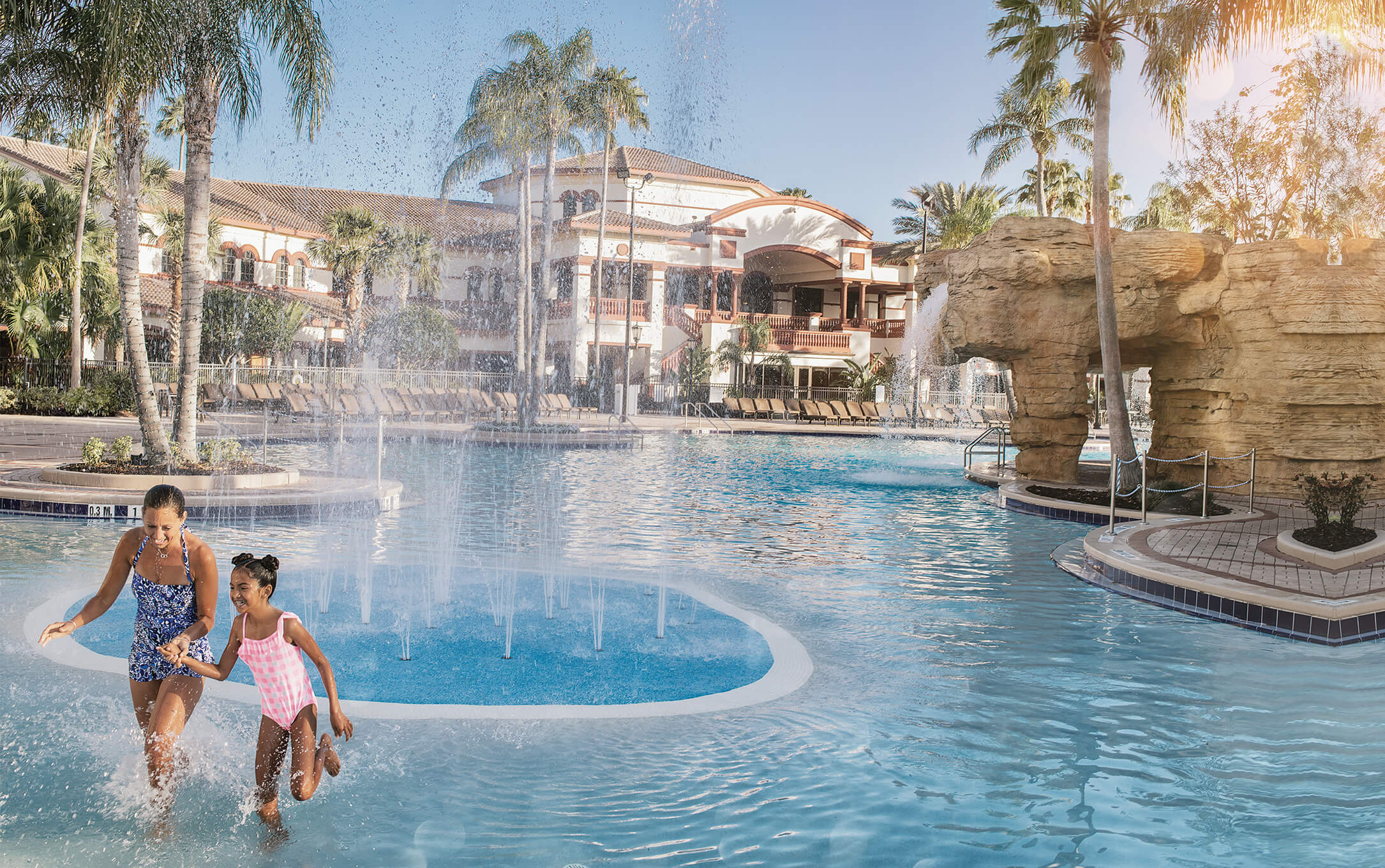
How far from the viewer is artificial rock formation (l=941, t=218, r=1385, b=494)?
1441cm

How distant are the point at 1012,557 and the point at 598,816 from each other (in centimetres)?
811

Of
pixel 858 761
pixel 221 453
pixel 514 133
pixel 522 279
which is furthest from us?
pixel 514 133

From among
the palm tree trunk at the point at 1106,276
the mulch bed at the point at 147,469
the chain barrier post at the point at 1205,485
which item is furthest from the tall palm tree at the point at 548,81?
the chain barrier post at the point at 1205,485

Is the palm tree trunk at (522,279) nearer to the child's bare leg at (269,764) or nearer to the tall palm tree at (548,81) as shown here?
the tall palm tree at (548,81)

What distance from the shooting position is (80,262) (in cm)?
2800

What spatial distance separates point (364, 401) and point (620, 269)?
44.5 feet

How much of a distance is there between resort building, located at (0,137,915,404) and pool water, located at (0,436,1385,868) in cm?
3502

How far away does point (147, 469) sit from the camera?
13672mm

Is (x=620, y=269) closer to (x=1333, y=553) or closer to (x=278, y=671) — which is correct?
(x=1333, y=553)

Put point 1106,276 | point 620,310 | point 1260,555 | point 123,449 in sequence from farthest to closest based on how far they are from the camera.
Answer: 1. point 620,310
2. point 1106,276
3. point 123,449
4. point 1260,555

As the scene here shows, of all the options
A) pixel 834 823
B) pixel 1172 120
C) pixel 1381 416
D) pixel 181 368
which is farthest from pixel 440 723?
pixel 1172 120

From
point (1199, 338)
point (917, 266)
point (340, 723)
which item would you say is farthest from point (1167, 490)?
point (917, 266)

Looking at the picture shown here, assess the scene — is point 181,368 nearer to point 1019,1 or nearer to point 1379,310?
point 1019,1

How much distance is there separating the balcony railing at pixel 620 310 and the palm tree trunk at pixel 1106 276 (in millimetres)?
28219
